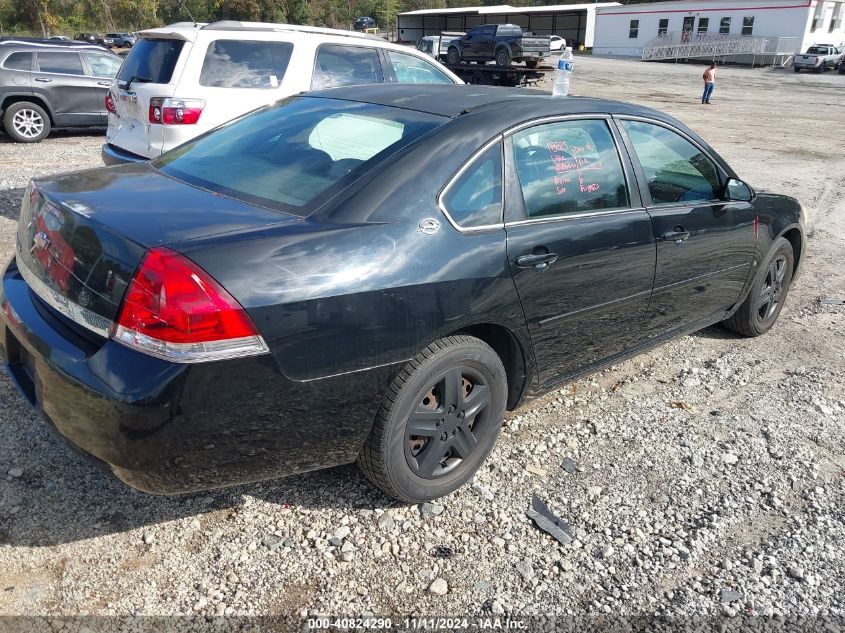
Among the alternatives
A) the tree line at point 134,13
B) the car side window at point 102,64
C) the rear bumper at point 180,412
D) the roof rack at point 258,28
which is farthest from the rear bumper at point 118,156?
the tree line at point 134,13

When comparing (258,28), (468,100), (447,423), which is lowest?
(447,423)

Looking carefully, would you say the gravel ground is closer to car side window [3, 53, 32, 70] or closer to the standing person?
car side window [3, 53, 32, 70]

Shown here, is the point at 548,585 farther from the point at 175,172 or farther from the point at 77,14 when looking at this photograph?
the point at 77,14

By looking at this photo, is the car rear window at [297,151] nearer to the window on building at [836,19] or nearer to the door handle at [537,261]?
the door handle at [537,261]

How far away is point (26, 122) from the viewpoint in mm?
11516

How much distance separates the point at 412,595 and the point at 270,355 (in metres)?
1.03

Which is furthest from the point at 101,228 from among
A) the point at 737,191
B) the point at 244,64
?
the point at 244,64

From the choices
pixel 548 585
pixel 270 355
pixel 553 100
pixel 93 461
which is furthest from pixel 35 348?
pixel 553 100

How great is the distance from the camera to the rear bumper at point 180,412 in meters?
2.20

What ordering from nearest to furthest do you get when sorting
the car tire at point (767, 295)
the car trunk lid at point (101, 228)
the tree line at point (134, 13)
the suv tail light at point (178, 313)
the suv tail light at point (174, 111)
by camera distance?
the suv tail light at point (178, 313) < the car trunk lid at point (101, 228) < the car tire at point (767, 295) < the suv tail light at point (174, 111) < the tree line at point (134, 13)

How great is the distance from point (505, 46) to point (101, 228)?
29.3m

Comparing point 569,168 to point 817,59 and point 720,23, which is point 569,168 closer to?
point 817,59

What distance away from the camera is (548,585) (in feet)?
8.57

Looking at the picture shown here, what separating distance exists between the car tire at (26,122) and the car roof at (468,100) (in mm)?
9984
